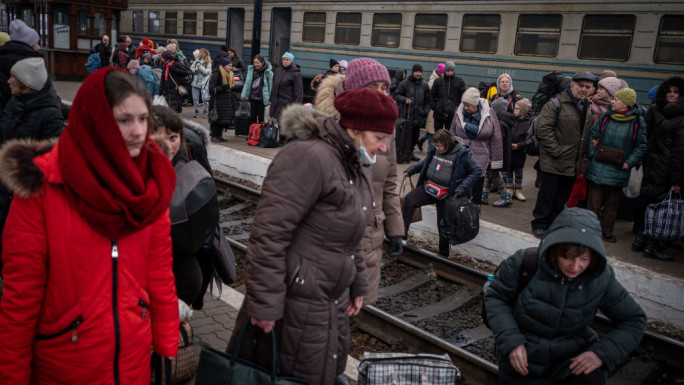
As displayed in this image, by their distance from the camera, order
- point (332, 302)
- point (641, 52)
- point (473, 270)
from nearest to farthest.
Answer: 1. point (332, 302)
2. point (473, 270)
3. point (641, 52)

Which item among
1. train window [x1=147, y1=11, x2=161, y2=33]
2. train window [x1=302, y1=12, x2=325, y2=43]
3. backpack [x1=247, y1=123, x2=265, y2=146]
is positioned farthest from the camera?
train window [x1=147, y1=11, x2=161, y2=33]

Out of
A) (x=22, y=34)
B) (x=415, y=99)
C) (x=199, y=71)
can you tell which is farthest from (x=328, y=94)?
(x=199, y=71)

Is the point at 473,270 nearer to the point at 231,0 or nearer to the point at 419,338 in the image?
the point at 419,338

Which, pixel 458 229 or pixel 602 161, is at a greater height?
pixel 602 161

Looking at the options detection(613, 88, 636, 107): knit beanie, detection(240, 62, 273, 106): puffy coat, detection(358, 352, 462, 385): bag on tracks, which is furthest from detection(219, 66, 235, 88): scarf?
detection(358, 352, 462, 385): bag on tracks

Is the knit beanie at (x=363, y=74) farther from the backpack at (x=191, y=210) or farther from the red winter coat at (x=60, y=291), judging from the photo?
the red winter coat at (x=60, y=291)

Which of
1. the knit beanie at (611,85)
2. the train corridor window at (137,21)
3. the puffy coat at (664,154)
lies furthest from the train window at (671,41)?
the train corridor window at (137,21)

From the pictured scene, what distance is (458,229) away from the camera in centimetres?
655

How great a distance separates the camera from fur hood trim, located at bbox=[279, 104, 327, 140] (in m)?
2.70

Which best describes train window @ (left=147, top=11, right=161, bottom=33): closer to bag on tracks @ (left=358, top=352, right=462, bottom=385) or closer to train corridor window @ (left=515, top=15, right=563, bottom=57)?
train corridor window @ (left=515, top=15, right=563, bottom=57)

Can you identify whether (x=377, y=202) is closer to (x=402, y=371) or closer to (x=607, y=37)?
(x=402, y=371)

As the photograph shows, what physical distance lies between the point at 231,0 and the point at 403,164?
12.8 m

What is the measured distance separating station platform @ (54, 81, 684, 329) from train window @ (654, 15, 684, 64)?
171 inches

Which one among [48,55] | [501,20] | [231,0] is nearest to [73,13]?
[48,55]
